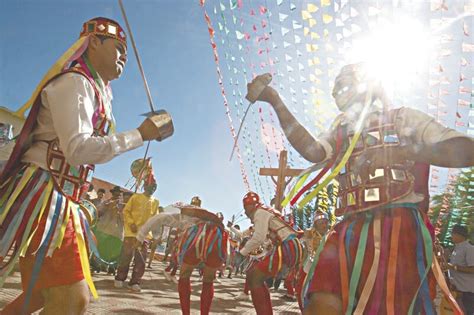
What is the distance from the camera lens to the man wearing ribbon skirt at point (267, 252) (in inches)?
166

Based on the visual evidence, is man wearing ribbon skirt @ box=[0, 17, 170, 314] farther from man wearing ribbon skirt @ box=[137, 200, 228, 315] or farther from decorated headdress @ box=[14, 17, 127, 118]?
man wearing ribbon skirt @ box=[137, 200, 228, 315]

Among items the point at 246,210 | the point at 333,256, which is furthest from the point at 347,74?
the point at 246,210

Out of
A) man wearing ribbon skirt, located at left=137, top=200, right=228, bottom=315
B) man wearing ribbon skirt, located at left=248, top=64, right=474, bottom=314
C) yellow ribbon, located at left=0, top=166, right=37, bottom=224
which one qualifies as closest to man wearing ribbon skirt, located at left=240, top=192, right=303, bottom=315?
man wearing ribbon skirt, located at left=137, top=200, right=228, bottom=315

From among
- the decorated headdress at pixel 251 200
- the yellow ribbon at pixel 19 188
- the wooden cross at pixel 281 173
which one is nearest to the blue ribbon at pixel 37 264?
the yellow ribbon at pixel 19 188

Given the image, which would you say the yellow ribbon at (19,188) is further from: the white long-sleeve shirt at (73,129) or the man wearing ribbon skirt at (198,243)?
the man wearing ribbon skirt at (198,243)

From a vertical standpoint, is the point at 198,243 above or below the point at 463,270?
above

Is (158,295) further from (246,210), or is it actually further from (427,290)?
(427,290)

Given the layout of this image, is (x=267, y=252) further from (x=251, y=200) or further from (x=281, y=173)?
(x=281, y=173)

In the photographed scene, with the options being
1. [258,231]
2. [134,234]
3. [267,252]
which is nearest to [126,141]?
[258,231]

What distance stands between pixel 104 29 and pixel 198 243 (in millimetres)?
3450

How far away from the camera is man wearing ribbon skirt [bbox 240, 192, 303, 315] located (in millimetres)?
4227

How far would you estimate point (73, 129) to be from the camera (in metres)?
1.58

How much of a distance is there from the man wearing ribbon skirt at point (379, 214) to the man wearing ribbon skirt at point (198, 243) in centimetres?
295

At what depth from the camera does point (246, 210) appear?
5.24 meters
